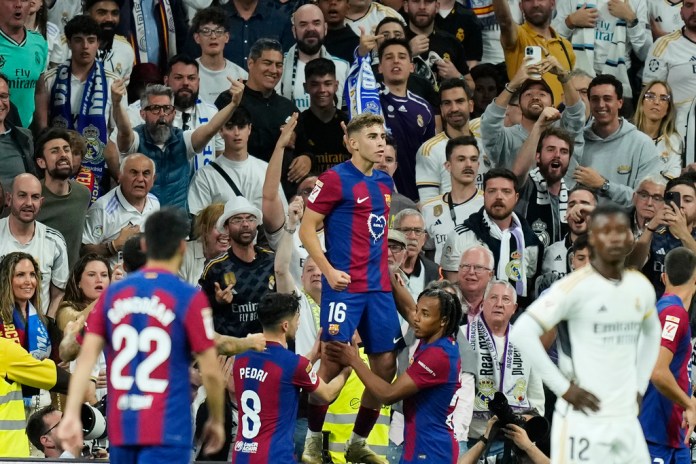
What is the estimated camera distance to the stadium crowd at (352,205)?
10172mm

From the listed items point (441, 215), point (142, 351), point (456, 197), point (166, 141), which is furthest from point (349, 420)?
point (142, 351)

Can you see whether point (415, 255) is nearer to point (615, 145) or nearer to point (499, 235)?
point (499, 235)

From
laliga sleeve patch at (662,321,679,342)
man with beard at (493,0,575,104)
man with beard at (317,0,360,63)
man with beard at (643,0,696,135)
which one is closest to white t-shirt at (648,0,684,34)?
man with beard at (643,0,696,135)

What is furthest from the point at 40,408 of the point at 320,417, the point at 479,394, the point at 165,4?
the point at 165,4

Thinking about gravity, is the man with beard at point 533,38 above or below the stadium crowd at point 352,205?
above

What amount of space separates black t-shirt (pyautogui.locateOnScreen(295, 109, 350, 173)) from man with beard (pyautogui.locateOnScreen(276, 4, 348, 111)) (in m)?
0.65

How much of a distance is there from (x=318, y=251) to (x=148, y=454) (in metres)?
2.60

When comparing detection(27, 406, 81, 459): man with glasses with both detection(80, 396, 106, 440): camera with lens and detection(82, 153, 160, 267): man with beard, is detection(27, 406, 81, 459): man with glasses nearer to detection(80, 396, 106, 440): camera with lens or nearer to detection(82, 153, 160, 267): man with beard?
detection(80, 396, 106, 440): camera with lens

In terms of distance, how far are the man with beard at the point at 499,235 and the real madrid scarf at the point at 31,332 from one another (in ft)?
12.3

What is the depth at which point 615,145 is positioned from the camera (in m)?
14.9

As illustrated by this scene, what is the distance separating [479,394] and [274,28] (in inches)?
219

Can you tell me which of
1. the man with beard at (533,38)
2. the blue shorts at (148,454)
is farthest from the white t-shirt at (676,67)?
the blue shorts at (148,454)

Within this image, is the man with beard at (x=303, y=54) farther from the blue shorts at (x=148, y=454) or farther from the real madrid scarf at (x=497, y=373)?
the blue shorts at (x=148, y=454)

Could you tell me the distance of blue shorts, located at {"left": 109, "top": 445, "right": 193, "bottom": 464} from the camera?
8.20 meters
